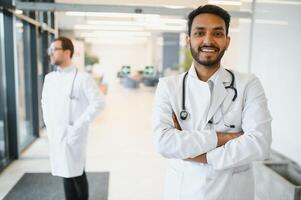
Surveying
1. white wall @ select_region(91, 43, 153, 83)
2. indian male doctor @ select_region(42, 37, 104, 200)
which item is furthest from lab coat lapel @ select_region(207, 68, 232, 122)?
white wall @ select_region(91, 43, 153, 83)

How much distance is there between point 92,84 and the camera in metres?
2.51

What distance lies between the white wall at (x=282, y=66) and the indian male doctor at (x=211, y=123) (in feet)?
5.99

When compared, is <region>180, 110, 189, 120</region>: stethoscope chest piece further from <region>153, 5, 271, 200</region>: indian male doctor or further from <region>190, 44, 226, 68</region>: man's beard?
<region>190, 44, 226, 68</region>: man's beard

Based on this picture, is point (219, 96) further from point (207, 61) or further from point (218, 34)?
point (218, 34)

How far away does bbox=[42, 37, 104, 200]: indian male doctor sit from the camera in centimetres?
240

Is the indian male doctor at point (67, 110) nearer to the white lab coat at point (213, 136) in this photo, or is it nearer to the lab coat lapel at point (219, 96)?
the white lab coat at point (213, 136)

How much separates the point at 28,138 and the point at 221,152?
15.0 feet

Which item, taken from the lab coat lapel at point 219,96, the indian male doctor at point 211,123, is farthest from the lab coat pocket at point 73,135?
the lab coat lapel at point 219,96

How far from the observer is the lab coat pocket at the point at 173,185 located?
142 centimetres

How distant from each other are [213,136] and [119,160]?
10.1ft

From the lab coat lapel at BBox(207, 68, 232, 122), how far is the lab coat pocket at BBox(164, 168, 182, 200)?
1.04ft

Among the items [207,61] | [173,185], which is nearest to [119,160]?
[173,185]

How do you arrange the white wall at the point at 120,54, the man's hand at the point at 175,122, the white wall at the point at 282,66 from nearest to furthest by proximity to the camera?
the man's hand at the point at 175,122 → the white wall at the point at 282,66 → the white wall at the point at 120,54

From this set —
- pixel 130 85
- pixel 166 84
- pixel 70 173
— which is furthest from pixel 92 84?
pixel 130 85
